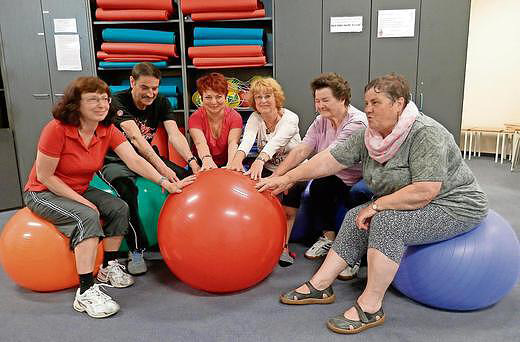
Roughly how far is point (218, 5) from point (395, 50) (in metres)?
1.64

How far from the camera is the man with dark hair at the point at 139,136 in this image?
2516mm

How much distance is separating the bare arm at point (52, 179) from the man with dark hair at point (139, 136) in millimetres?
380

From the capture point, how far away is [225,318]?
1972 mm

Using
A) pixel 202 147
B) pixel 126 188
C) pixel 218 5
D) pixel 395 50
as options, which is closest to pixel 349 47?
pixel 395 50

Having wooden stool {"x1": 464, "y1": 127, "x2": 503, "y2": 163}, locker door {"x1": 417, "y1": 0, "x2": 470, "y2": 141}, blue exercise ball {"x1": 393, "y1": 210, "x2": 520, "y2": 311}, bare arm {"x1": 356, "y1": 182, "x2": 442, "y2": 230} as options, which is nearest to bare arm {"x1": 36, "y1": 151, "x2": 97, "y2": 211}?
bare arm {"x1": 356, "y1": 182, "x2": 442, "y2": 230}

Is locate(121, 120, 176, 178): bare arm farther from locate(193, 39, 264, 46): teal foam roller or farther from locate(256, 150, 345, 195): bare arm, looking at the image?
locate(193, 39, 264, 46): teal foam roller

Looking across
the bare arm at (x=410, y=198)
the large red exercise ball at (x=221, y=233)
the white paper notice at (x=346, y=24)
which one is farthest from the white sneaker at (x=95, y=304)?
the white paper notice at (x=346, y=24)

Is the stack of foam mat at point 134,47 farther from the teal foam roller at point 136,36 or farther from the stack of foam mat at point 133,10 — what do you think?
the stack of foam mat at point 133,10

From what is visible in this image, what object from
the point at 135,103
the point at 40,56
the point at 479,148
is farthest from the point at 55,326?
the point at 479,148

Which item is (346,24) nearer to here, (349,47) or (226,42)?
(349,47)

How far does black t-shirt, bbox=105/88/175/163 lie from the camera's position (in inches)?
107

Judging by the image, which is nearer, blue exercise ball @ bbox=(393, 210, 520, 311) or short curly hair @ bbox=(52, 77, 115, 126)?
blue exercise ball @ bbox=(393, 210, 520, 311)

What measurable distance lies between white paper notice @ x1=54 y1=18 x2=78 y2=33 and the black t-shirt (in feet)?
4.96

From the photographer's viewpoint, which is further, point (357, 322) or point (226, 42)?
point (226, 42)
